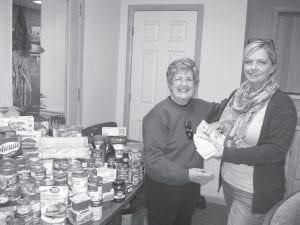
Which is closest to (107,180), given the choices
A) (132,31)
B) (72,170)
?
(72,170)

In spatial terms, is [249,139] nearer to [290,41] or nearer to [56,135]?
[56,135]

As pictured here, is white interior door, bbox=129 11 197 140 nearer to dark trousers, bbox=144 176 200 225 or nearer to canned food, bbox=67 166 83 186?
dark trousers, bbox=144 176 200 225

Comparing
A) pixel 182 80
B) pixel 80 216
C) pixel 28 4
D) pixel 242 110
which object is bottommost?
pixel 80 216

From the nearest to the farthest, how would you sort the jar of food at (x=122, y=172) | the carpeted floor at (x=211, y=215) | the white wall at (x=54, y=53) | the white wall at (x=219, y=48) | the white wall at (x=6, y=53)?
the jar of food at (x=122, y=172) → the white wall at (x=6, y=53) → the white wall at (x=54, y=53) → the carpeted floor at (x=211, y=215) → the white wall at (x=219, y=48)

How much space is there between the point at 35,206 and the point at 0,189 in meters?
0.20

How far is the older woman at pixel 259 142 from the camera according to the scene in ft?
4.99

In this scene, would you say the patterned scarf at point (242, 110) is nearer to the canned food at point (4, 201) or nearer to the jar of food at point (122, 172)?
the jar of food at point (122, 172)

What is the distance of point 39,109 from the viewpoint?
263 cm

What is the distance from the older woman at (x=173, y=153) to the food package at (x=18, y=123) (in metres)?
0.72

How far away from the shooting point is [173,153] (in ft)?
5.88

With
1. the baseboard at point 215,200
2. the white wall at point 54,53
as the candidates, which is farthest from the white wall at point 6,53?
the baseboard at point 215,200

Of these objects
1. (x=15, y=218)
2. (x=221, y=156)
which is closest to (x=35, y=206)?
(x=15, y=218)

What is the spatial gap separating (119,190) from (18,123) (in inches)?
29.4

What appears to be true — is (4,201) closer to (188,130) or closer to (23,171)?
(23,171)
